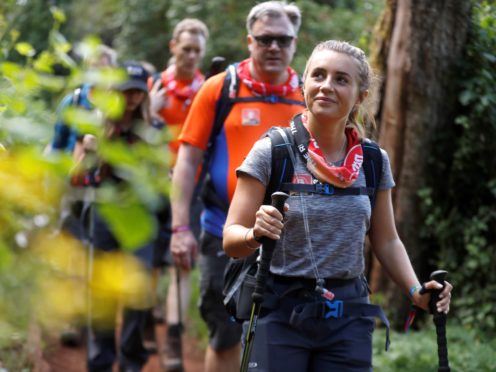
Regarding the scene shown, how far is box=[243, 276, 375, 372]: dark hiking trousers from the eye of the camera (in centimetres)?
371

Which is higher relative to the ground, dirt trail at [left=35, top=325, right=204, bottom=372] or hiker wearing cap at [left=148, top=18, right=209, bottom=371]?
hiker wearing cap at [left=148, top=18, right=209, bottom=371]

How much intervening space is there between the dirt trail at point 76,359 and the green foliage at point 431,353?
214 cm

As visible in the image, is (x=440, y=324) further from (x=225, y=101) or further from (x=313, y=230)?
(x=225, y=101)

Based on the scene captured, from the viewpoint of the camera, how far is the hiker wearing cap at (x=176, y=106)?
7578 millimetres

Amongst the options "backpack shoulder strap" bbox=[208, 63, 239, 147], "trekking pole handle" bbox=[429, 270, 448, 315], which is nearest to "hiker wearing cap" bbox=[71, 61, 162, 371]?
"backpack shoulder strap" bbox=[208, 63, 239, 147]

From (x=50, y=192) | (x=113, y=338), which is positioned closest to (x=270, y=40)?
(x=113, y=338)

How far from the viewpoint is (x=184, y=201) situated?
5.66 meters

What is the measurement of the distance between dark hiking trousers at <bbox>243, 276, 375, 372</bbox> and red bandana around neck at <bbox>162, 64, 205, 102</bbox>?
4676mm

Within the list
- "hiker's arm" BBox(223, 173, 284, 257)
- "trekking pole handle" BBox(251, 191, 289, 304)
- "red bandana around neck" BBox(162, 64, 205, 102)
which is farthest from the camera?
"red bandana around neck" BBox(162, 64, 205, 102)

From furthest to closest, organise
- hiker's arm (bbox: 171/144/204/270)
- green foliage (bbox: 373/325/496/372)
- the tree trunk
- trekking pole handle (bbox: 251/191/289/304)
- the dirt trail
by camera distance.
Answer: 1. the dirt trail
2. the tree trunk
3. green foliage (bbox: 373/325/496/372)
4. hiker's arm (bbox: 171/144/204/270)
5. trekking pole handle (bbox: 251/191/289/304)

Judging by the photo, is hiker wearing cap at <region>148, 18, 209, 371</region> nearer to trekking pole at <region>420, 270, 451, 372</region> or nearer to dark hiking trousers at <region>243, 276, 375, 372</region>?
dark hiking trousers at <region>243, 276, 375, 372</region>

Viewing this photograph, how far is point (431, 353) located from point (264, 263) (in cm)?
321

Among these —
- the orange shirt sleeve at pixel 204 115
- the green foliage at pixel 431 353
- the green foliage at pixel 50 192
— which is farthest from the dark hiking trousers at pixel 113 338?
the green foliage at pixel 50 192

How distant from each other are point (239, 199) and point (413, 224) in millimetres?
4318
